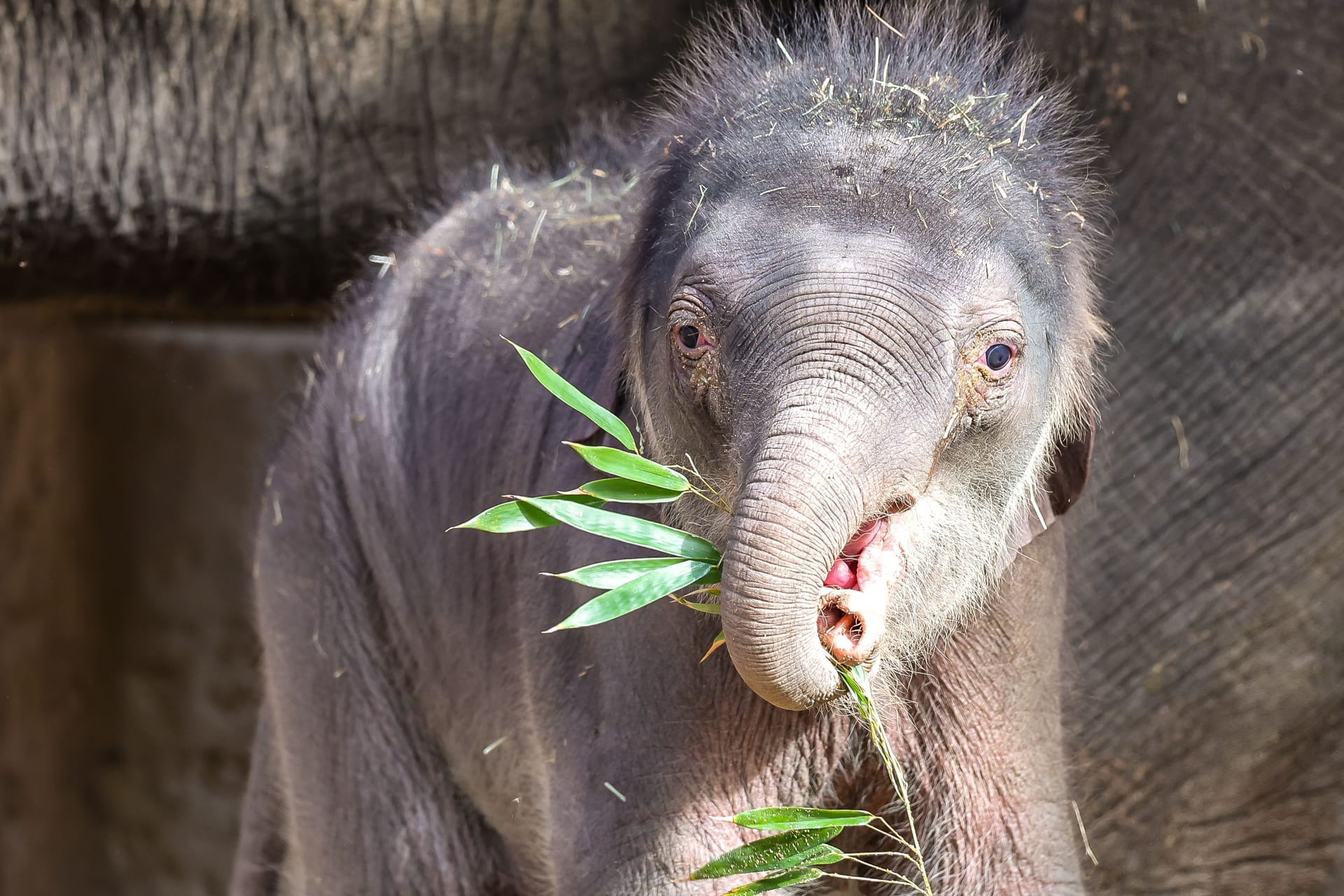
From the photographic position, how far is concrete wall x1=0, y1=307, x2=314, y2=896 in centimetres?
480

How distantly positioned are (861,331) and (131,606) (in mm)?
3897

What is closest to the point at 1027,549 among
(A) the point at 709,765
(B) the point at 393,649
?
(A) the point at 709,765

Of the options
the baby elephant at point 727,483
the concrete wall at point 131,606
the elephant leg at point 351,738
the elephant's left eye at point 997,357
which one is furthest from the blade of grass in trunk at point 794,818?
the concrete wall at point 131,606

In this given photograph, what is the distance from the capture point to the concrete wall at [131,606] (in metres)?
4.80

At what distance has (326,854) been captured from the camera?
2.88 meters

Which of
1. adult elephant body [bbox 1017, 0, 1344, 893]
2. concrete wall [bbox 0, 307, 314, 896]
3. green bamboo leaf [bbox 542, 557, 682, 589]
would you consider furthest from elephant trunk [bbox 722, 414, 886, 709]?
concrete wall [bbox 0, 307, 314, 896]

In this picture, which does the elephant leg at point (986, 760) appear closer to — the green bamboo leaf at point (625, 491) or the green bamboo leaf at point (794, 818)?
the green bamboo leaf at point (794, 818)

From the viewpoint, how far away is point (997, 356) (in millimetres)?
1874

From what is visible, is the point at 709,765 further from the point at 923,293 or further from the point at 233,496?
the point at 233,496

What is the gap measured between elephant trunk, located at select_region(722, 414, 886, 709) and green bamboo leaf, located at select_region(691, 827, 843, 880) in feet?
1.00

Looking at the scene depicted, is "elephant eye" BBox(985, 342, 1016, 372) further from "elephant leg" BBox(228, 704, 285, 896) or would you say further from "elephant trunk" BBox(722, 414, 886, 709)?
"elephant leg" BBox(228, 704, 285, 896)

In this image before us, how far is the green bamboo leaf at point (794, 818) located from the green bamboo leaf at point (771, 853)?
0.01 metres

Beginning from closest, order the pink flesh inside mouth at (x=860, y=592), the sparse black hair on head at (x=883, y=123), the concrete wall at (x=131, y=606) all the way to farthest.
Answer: the pink flesh inside mouth at (x=860, y=592) → the sparse black hair on head at (x=883, y=123) → the concrete wall at (x=131, y=606)

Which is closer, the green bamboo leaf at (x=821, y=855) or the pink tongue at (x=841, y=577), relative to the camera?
the pink tongue at (x=841, y=577)
